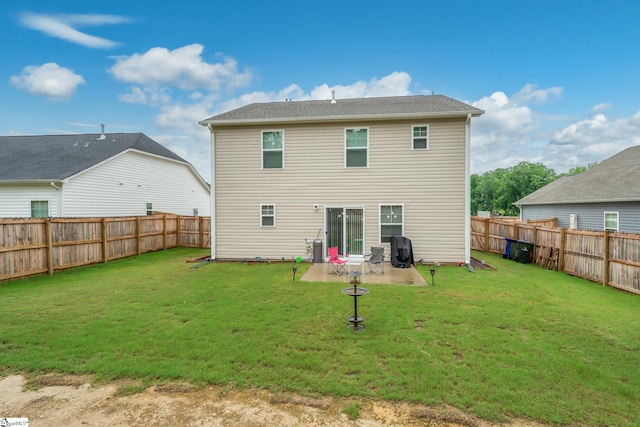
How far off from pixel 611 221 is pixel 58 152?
28.7m

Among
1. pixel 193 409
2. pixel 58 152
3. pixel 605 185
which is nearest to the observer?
pixel 193 409

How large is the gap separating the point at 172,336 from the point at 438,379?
12.4 feet

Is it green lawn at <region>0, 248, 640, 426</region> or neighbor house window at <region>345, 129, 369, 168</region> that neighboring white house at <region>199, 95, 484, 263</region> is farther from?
green lawn at <region>0, 248, 640, 426</region>

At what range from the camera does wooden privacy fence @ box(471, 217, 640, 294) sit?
23.3 feet

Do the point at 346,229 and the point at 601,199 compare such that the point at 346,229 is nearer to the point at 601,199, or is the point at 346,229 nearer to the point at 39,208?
the point at 601,199

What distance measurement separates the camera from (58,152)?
619 inches

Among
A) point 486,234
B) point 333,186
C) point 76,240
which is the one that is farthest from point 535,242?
point 76,240

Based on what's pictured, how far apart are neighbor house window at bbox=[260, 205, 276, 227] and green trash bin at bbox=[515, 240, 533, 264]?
9.45 m

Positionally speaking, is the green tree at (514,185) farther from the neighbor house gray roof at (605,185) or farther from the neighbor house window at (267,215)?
the neighbor house window at (267,215)

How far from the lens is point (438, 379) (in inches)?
128

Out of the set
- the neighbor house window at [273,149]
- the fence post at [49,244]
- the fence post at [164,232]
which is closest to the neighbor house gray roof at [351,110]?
the neighbor house window at [273,149]

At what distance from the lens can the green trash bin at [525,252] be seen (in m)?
10.8

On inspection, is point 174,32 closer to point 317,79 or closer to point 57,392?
point 317,79

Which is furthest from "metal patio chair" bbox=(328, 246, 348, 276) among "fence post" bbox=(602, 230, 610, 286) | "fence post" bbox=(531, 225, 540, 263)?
"fence post" bbox=(531, 225, 540, 263)
